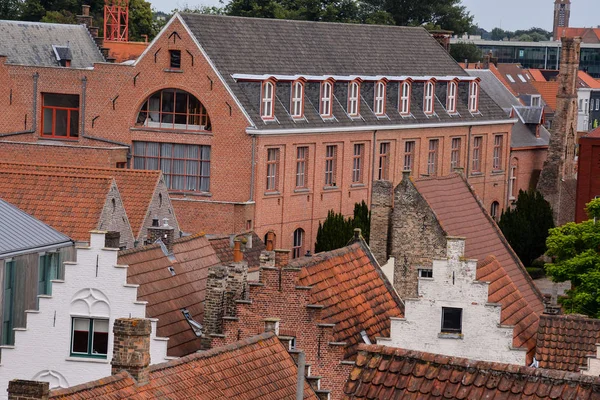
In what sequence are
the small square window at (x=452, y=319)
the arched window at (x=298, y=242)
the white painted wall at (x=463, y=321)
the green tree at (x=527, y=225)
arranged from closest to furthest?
the white painted wall at (x=463, y=321)
the small square window at (x=452, y=319)
the arched window at (x=298, y=242)
the green tree at (x=527, y=225)

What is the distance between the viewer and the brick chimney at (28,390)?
18547 millimetres

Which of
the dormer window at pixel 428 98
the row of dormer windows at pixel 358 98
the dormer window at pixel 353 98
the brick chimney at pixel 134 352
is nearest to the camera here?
the brick chimney at pixel 134 352

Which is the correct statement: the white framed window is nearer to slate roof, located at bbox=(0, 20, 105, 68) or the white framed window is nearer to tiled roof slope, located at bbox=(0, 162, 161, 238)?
slate roof, located at bbox=(0, 20, 105, 68)

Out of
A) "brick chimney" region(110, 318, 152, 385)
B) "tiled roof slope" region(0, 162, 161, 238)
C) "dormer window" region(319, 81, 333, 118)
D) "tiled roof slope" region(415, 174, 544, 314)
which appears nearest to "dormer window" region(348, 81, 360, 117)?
"dormer window" region(319, 81, 333, 118)

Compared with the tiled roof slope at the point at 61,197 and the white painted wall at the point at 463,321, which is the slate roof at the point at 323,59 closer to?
the tiled roof slope at the point at 61,197

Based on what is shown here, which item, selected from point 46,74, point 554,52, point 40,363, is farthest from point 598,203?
point 554,52

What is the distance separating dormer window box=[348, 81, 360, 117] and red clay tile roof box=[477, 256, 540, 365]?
1323 inches

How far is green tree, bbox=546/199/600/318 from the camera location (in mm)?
50219

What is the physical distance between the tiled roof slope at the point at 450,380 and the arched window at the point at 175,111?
140 ft

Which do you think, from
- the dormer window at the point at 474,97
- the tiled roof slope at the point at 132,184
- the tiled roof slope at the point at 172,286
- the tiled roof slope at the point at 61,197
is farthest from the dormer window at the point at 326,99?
the tiled roof slope at the point at 172,286

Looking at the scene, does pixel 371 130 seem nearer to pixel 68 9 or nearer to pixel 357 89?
pixel 357 89

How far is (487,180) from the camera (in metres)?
81.3

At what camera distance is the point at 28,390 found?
1864 centimetres

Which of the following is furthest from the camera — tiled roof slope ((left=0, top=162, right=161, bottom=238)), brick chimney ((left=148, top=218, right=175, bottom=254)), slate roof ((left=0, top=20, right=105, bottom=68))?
slate roof ((left=0, top=20, right=105, bottom=68))
